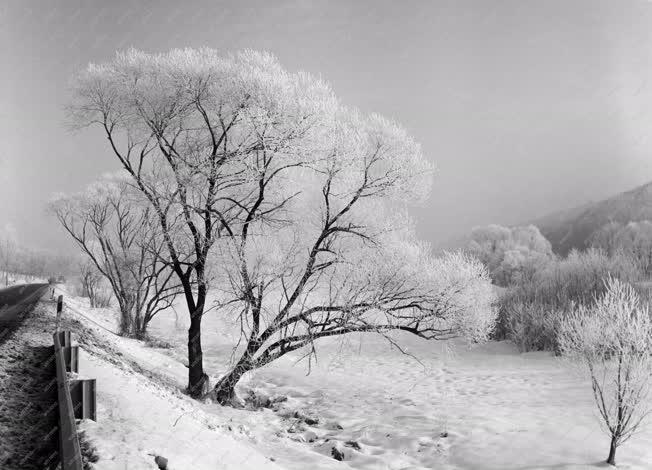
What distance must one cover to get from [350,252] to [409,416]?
426 centimetres

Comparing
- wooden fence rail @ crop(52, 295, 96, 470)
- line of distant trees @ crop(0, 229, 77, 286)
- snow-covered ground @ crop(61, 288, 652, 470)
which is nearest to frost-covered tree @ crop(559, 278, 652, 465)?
snow-covered ground @ crop(61, 288, 652, 470)

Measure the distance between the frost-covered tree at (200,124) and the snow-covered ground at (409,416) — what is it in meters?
2.95

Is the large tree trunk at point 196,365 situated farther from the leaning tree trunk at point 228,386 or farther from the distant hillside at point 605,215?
the distant hillside at point 605,215

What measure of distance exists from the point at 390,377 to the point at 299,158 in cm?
957

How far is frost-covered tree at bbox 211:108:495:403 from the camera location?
11609mm

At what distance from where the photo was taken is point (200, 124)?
1310 centimetres

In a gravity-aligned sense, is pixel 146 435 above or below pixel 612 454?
above

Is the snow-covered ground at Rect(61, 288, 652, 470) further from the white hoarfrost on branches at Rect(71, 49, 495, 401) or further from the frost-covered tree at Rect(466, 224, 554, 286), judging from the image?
the frost-covered tree at Rect(466, 224, 554, 286)

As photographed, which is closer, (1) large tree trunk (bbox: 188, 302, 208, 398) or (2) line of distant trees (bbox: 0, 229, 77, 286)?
(1) large tree trunk (bbox: 188, 302, 208, 398)

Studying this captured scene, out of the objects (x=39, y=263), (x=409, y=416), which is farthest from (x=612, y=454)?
(x=39, y=263)

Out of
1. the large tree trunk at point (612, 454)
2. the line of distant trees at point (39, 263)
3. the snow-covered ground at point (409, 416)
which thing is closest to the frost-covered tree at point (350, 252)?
the snow-covered ground at point (409, 416)

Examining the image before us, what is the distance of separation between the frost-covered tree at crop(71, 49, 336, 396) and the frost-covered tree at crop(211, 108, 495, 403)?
430 millimetres

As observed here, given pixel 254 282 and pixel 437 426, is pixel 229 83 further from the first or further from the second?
pixel 437 426

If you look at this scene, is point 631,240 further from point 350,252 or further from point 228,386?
point 228,386
